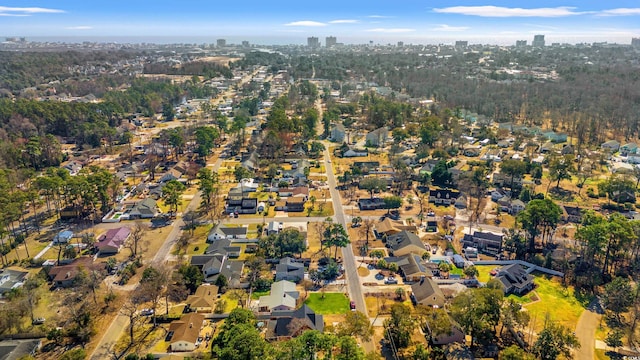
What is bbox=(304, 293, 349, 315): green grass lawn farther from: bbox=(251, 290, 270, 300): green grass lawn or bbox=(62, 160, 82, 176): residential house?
bbox=(62, 160, 82, 176): residential house

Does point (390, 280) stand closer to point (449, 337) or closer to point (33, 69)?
point (449, 337)

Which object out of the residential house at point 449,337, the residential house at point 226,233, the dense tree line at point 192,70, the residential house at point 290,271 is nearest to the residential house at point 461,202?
the residential house at point 290,271

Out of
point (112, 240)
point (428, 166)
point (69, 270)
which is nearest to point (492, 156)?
point (428, 166)

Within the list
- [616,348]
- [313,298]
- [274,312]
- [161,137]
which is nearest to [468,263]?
[616,348]

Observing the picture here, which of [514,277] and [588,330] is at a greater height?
[514,277]

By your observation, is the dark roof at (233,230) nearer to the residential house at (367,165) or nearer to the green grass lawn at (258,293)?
the green grass lawn at (258,293)

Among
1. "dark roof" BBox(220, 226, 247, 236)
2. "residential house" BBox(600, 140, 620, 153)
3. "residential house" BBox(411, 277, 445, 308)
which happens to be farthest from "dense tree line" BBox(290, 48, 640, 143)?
"dark roof" BBox(220, 226, 247, 236)

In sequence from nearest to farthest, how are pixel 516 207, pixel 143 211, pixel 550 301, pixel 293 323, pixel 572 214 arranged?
pixel 293 323
pixel 550 301
pixel 572 214
pixel 143 211
pixel 516 207
